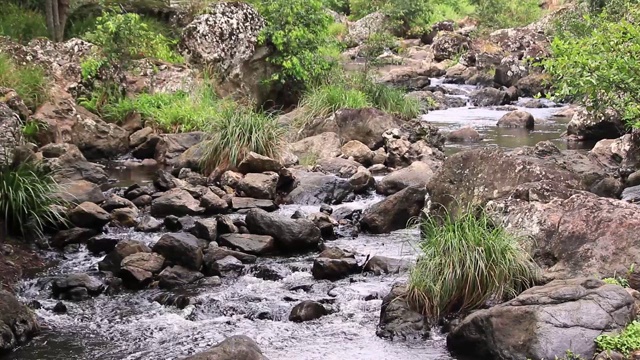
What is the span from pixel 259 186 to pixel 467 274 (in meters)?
6.37

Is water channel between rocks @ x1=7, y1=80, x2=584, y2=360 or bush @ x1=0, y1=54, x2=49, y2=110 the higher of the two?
bush @ x1=0, y1=54, x2=49, y2=110

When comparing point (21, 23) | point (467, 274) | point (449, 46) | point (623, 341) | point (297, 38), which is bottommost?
point (449, 46)

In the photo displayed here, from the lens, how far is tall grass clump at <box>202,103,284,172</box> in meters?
15.1

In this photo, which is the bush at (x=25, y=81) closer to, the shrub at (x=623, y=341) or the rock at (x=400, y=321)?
the rock at (x=400, y=321)

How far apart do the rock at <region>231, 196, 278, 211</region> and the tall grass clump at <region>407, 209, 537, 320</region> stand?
17.5ft

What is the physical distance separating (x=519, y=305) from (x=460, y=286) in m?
1.10

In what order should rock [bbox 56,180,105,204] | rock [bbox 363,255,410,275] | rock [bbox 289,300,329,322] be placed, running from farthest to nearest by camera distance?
1. rock [bbox 56,180,105,204]
2. rock [bbox 363,255,410,275]
3. rock [bbox 289,300,329,322]

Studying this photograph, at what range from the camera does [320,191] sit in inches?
545

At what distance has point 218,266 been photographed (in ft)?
31.9

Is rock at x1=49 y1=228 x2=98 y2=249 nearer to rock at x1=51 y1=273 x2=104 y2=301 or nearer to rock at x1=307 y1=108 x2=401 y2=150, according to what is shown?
rock at x1=51 y1=273 x2=104 y2=301

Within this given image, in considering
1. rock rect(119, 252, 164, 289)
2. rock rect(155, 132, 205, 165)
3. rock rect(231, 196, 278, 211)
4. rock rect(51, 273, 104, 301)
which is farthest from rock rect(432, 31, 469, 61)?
rock rect(51, 273, 104, 301)

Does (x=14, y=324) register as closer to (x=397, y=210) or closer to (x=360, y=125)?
(x=397, y=210)

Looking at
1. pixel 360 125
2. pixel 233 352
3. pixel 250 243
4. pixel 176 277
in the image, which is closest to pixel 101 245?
pixel 176 277

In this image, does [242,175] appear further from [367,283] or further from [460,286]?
[460,286]
